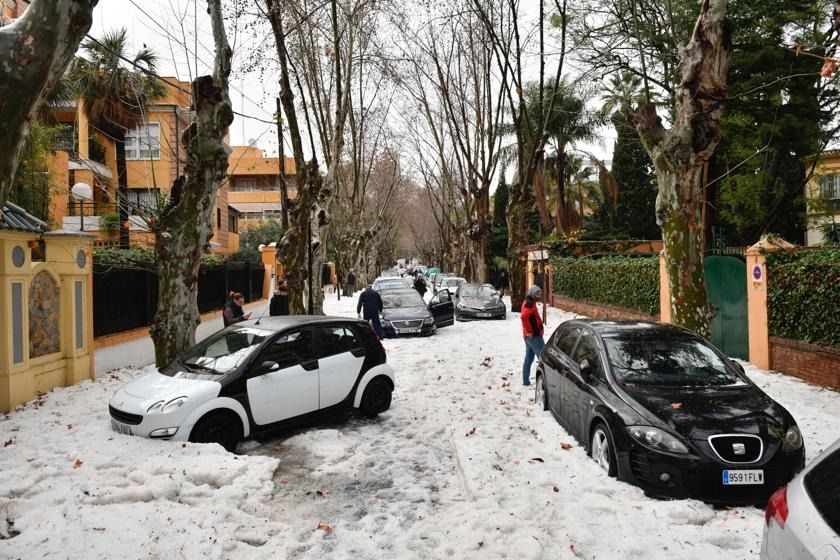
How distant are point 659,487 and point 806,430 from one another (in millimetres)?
3544

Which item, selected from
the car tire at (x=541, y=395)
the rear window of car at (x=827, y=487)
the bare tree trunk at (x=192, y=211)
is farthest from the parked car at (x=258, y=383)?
the rear window of car at (x=827, y=487)

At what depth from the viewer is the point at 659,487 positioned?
493 cm

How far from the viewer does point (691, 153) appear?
925 centimetres

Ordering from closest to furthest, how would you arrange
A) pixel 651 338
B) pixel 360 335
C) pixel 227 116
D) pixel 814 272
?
pixel 651 338
pixel 360 335
pixel 814 272
pixel 227 116

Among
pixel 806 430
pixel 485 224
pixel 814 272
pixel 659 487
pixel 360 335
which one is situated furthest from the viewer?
pixel 485 224

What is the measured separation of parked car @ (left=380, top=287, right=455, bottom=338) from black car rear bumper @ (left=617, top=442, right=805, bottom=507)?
12.5m

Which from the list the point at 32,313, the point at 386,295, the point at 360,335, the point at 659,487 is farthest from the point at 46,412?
the point at 386,295

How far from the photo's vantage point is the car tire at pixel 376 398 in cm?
815

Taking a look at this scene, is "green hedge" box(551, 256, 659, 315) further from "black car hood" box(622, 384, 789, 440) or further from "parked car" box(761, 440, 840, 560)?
"parked car" box(761, 440, 840, 560)

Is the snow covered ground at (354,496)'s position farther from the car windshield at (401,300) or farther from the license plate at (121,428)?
the car windshield at (401,300)

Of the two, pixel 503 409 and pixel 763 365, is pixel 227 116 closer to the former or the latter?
pixel 503 409

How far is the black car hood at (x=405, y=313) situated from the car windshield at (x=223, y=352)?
968 cm

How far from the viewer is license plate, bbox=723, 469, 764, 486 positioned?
15.6 ft

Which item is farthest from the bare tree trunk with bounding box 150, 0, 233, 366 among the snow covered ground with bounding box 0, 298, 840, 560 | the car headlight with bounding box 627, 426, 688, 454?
the car headlight with bounding box 627, 426, 688, 454
